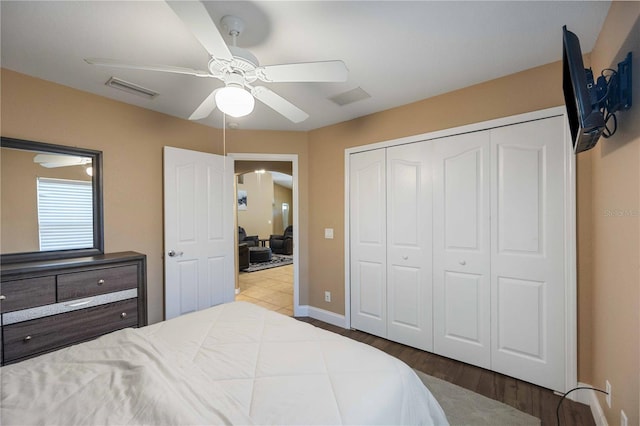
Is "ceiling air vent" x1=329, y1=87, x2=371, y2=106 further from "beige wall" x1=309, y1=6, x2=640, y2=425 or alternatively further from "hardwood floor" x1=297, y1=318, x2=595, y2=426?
"hardwood floor" x1=297, y1=318, x2=595, y2=426

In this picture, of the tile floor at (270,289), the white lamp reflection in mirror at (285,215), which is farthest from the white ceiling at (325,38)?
the white lamp reflection in mirror at (285,215)

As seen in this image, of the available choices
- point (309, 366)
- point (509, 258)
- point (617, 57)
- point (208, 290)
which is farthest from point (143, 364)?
point (617, 57)

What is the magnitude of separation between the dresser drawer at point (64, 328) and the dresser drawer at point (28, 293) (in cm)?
12

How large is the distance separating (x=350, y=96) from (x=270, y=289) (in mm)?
3543

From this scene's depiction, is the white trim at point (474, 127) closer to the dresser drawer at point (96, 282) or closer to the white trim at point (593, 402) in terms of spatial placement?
the white trim at point (593, 402)

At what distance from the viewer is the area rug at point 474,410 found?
1.70 meters

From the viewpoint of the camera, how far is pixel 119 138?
2611mm

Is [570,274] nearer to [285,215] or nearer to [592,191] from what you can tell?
[592,191]

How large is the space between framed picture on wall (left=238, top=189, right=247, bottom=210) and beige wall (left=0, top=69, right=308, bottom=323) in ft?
19.2

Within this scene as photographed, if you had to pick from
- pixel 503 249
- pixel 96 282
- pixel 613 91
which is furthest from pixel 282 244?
pixel 613 91

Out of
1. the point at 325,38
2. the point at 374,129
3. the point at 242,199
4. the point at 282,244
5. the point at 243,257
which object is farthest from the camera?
the point at 242,199

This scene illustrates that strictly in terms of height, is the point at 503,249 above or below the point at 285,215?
below

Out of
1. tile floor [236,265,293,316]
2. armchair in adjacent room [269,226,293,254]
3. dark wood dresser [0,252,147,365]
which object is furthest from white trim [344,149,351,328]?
armchair in adjacent room [269,226,293,254]

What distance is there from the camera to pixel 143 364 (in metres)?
1.08
